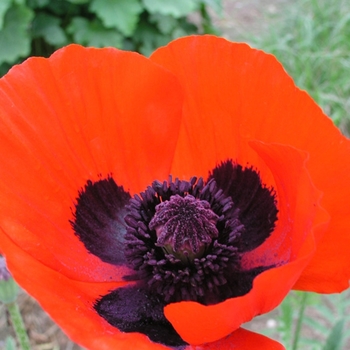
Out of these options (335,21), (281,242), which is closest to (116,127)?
(281,242)

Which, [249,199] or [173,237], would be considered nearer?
[173,237]

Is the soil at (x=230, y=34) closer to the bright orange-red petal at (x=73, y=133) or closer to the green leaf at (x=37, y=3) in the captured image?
the green leaf at (x=37, y=3)

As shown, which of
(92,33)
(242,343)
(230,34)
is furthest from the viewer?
(230,34)

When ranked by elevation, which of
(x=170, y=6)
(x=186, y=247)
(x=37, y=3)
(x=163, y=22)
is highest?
(x=163, y=22)

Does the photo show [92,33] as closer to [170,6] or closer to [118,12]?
[118,12]

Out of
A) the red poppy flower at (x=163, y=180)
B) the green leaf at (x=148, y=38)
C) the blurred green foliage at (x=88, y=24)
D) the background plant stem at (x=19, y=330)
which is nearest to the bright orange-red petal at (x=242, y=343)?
the red poppy flower at (x=163, y=180)

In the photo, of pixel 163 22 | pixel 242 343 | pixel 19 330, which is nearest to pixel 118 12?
pixel 163 22
